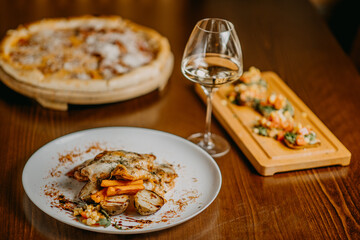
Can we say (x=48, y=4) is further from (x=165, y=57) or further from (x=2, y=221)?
(x=2, y=221)

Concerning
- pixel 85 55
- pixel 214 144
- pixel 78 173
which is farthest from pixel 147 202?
pixel 85 55

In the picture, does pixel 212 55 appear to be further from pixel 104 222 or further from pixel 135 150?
pixel 104 222

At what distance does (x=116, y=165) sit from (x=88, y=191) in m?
0.09

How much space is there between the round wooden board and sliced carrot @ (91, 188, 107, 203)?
0.58 m

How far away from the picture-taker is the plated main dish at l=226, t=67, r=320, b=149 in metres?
1.42

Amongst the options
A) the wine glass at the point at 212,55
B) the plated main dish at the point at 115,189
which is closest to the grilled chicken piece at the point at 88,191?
the plated main dish at the point at 115,189

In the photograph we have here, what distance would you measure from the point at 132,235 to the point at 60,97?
0.67 metres

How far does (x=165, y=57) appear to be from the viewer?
1825mm

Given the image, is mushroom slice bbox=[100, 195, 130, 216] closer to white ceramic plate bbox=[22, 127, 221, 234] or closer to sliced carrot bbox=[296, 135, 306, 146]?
white ceramic plate bbox=[22, 127, 221, 234]

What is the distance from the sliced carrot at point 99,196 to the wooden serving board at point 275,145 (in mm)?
484

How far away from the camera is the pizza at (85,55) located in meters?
1.61

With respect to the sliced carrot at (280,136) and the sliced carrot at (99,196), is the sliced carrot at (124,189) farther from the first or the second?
the sliced carrot at (280,136)

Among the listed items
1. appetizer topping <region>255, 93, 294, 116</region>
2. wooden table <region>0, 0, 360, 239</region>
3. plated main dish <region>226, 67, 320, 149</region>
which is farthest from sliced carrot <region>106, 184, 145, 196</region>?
appetizer topping <region>255, 93, 294, 116</region>

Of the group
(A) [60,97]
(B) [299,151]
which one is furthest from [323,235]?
(A) [60,97]
